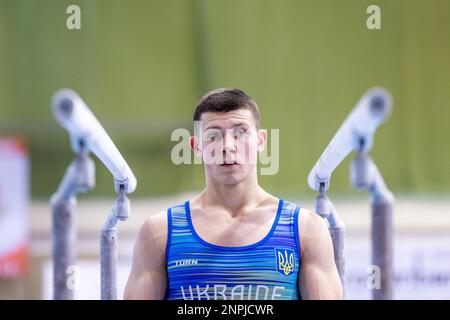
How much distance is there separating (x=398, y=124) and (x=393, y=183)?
410 millimetres

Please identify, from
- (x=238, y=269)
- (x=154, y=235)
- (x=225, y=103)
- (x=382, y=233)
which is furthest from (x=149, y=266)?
(x=382, y=233)

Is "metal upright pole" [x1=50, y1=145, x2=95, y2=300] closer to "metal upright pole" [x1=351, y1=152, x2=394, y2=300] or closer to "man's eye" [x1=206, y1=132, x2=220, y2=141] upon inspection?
"man's eye" [x1=206, y1=132, x2=220, y2=141]

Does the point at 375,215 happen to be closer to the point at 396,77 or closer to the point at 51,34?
the point at 396,77

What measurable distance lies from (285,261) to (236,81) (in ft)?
9.08

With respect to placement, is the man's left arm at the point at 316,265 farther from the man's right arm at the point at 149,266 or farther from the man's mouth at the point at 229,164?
the man's right arm at the point at 149,266

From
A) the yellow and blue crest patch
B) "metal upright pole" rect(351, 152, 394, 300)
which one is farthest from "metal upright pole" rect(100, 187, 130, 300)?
"metal upright pole" rect(351, 152, 394, 300)

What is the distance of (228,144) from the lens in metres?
1.48

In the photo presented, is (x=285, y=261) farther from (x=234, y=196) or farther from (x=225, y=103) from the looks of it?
(x=225, y=103)

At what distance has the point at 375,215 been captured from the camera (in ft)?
5.21

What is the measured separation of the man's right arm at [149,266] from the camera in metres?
A: 1.46

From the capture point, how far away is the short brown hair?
150 cm

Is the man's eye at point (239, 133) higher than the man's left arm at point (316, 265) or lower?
higher

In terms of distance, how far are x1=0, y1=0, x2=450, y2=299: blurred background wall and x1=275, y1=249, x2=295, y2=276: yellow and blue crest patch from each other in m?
2.61

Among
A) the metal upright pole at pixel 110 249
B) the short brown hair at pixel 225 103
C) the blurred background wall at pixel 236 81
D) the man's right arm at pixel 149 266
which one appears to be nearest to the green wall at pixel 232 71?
the blurred background wall at pixel 236 81
